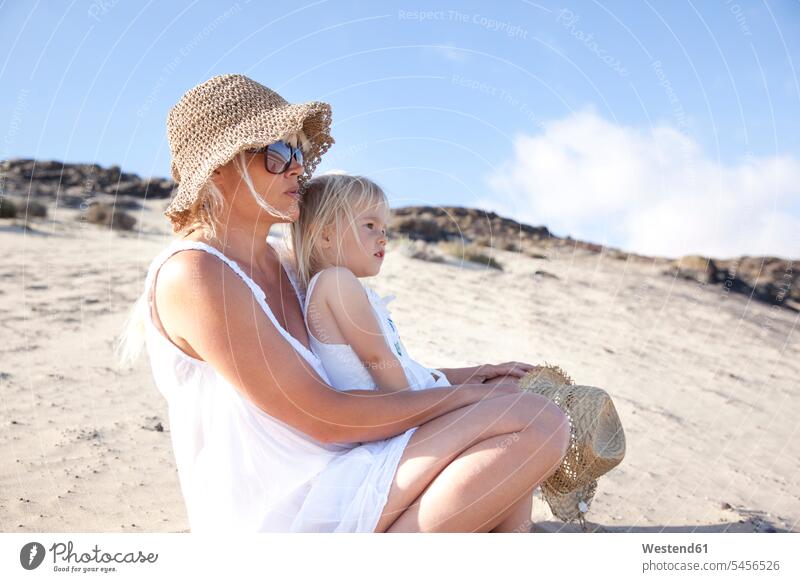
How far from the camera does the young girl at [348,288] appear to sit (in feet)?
8.48

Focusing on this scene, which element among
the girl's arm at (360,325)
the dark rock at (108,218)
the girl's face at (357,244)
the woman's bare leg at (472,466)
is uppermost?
the girl's face at (357,244)

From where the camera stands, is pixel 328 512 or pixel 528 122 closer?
pixel 328 512

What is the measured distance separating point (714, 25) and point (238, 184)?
3160 millimetres

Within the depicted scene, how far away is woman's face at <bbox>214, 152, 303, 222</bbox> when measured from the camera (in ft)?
8.24

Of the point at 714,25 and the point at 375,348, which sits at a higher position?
the point at 714,25

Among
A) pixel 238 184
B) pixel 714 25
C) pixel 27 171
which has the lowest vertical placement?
pixel 27 171

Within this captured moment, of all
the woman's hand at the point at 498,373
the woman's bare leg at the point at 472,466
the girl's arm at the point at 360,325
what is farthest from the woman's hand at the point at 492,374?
the woman's bare leg at the point at 472,466

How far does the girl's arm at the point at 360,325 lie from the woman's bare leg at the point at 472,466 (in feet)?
1.03

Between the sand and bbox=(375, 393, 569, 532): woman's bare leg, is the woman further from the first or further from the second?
the sand

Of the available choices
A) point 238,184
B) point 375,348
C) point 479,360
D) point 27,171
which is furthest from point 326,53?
point 27,171

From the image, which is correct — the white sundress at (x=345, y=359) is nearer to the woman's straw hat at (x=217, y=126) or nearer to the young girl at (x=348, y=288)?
the young girl at (x=348, y=288)

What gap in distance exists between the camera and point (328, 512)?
2.36m

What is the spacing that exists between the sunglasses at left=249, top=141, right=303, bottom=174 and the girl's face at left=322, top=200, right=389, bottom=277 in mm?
389
